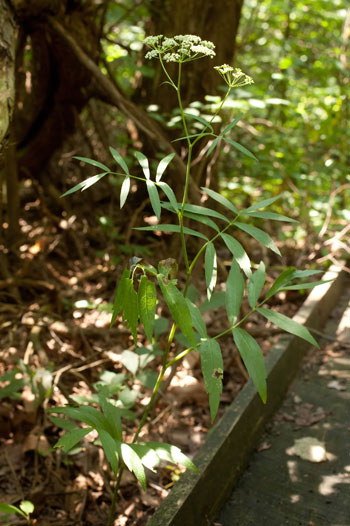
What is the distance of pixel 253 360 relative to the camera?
149cm

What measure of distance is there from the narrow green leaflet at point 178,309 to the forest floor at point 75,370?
37.9 inches

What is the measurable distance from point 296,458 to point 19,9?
298cm

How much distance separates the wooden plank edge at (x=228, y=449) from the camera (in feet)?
6.70

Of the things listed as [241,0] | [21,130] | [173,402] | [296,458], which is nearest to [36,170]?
[21,130]

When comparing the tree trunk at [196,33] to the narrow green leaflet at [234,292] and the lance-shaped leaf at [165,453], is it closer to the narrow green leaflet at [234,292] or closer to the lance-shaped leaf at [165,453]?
the narrow green leaflet at [234,292]

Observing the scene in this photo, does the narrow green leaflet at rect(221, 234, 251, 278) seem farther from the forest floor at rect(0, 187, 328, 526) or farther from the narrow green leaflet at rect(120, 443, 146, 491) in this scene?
the forest floor at rect(0, 187, 328, 526)

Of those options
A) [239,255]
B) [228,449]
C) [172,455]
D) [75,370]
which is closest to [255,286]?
[239,255]

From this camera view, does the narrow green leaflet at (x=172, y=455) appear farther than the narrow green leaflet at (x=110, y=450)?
Yes

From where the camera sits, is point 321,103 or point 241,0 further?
point 321,103

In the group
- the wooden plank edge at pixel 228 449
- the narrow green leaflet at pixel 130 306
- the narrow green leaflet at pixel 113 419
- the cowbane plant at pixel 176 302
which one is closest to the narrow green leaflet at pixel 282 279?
the cowbane plant at pixel 176 302

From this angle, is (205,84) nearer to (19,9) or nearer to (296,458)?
(19,9)

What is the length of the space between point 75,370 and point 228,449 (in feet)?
3.58

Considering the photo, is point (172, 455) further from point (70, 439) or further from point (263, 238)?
point (263, 238)

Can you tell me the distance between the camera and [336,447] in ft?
8.90
